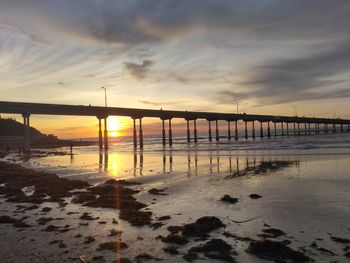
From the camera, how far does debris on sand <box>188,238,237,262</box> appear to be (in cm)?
667

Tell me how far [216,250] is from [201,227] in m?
1.46

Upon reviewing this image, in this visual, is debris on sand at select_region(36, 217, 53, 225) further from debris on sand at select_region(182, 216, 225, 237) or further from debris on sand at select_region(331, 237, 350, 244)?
debris on sand at select_region(331, 237, 350, 244)

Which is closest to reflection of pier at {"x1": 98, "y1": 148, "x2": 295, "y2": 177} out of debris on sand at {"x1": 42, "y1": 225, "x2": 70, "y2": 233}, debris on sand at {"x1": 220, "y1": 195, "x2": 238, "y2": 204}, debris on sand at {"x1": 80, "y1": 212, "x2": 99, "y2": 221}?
debris on sand at {"x1": 220, "y1": 195, "x2": 238, "y2": 204}

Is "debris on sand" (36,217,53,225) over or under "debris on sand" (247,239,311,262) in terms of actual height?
under

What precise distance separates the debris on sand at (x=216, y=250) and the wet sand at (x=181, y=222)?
0.02 metres

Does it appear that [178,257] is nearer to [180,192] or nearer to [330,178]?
[180,192]

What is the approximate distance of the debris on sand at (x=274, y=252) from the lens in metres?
6.48

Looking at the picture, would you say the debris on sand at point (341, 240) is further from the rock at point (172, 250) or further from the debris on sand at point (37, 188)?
the debris on sand at point (37, 188)

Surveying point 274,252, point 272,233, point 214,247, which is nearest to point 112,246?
point 214,247

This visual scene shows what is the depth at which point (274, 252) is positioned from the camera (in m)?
6.77

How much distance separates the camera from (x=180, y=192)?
47.2 ft

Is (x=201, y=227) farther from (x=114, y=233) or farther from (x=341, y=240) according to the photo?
(x=341, y=240)

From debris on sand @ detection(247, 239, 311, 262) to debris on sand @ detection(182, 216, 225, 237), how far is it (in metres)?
1.47

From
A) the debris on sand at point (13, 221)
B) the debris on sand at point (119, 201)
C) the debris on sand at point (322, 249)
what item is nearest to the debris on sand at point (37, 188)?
the debris on sand at point (119, 201)
